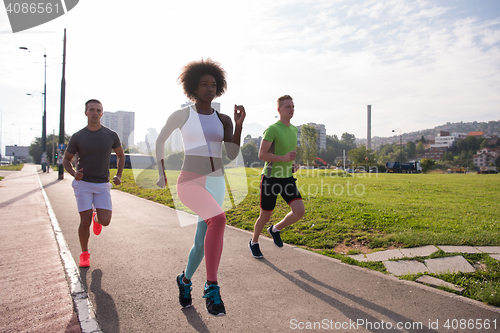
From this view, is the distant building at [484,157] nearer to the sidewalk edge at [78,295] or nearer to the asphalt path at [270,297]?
the asphalt path at [270,297]

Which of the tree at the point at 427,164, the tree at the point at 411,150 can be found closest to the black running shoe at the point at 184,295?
the tree at the point at 427,164

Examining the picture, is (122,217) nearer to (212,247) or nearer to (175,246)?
(175,246)

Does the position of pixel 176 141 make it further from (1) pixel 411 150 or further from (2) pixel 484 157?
(1) pixel 411 150

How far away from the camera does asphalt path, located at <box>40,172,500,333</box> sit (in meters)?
2.65

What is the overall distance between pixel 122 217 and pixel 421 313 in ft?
22.2

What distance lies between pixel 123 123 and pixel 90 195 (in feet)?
3.47

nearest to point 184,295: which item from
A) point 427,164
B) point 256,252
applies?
point 256,252

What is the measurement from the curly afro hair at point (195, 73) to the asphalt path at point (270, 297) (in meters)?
2.06

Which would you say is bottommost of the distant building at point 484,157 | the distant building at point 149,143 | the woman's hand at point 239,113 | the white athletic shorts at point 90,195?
the white athletic shorts at point 90,195

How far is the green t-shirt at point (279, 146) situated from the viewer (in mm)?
4383

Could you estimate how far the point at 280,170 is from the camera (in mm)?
4422

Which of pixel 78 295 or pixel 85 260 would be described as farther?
pixel 85 260

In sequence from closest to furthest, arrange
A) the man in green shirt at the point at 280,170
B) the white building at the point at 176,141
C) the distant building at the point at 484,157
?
the white building at the point at 176,141 → the man in green shirt at the point at 280,170 → the distant building at the point at 484,157

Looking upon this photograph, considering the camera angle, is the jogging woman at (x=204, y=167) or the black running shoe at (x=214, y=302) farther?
the jogging woman at (x=204, y=167)
